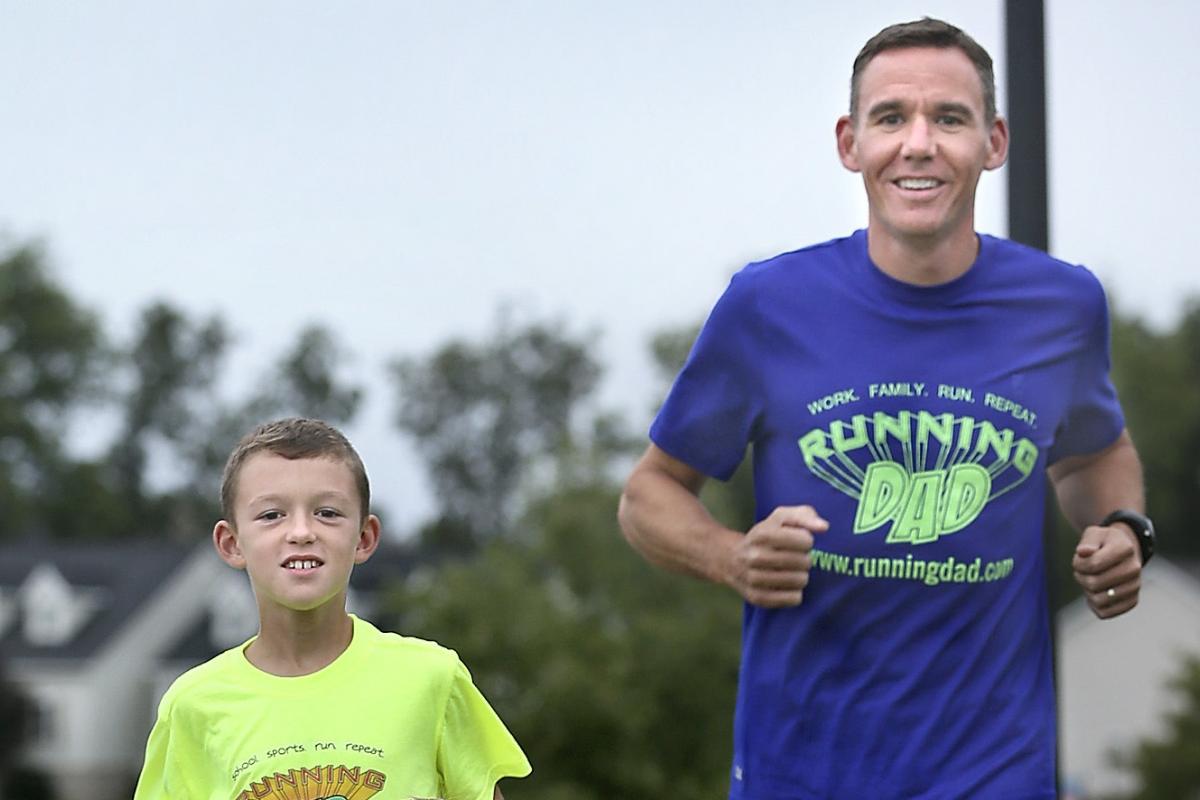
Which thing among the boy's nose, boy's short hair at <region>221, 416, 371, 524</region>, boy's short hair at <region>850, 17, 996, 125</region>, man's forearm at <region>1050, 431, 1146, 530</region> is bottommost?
man's forearm at <region>1050, 431, 1146, 530</region>

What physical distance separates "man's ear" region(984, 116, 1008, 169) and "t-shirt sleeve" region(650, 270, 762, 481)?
48 cm

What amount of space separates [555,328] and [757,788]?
197ft

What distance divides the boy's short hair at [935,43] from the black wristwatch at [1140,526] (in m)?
0.74

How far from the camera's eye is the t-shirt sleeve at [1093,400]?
3818mm

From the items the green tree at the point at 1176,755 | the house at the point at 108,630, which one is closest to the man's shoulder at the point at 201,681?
the green tree at the point at 1176,755

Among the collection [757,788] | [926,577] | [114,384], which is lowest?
[114,384]

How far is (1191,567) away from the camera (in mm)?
57688

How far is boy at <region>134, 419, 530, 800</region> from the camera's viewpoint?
3.18 meters

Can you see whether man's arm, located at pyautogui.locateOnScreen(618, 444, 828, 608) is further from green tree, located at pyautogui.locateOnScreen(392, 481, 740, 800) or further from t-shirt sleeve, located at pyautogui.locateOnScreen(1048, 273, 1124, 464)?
green tree, located at pyautogui.locateOnScreen(392, 481, 740, 800)

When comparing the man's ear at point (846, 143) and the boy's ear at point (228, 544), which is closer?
the boy's ear at point (228, 544)

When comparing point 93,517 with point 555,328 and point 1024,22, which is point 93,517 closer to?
point 555,328

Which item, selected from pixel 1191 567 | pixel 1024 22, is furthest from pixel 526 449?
pixel 1024 22

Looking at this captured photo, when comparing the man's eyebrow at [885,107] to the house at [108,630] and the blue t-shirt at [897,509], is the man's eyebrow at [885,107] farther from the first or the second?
the house at [108,630]

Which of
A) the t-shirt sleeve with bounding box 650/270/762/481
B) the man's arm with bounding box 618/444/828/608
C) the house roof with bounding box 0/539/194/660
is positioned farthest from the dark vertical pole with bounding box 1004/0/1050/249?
the house roof with bounding box 0/539/194/660
